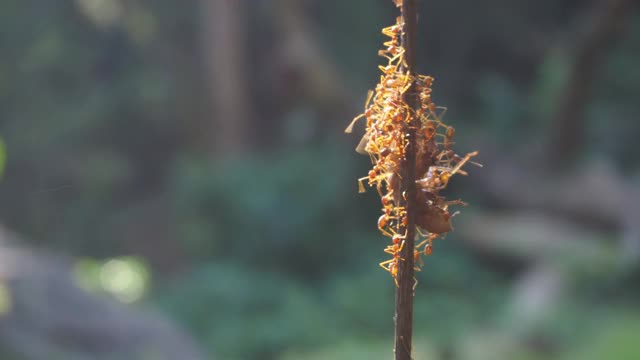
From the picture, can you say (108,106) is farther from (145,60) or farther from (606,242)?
(606,242)

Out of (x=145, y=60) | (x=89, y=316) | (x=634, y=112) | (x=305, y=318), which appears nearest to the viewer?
(x=89, y=316)

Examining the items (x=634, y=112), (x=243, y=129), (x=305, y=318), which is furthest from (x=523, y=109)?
(x=305, y=318)

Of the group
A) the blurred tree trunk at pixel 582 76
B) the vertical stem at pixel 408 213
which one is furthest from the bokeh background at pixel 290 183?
the vertical stem at pixel 408 213

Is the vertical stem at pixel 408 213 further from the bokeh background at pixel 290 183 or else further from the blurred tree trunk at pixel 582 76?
the blurred tree trunk at pixel 582 76

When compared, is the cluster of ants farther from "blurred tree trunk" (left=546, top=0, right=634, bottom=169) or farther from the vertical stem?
"blurred tree trunk" (left=546, top=0, right=634, bottom=169)

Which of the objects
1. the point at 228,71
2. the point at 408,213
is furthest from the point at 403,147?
the point at 228,71
